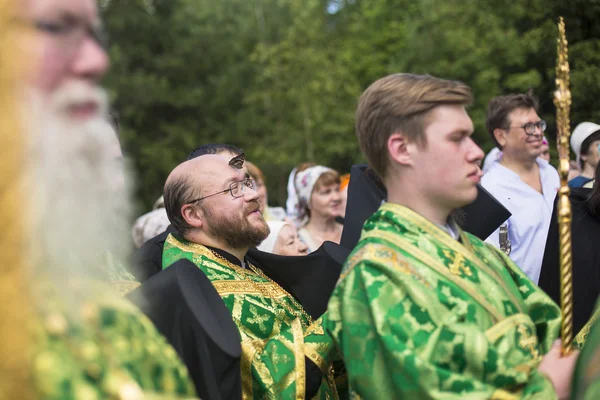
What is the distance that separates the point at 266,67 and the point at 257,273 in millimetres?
22105

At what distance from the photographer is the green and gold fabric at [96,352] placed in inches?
61.9

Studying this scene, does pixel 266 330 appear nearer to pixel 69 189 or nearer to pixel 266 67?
pixel 69 189

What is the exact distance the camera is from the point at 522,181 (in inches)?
233

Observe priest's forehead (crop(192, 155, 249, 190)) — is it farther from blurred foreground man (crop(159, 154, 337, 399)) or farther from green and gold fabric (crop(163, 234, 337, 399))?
green and gold fabric (crop(163, 234, 337, 399))

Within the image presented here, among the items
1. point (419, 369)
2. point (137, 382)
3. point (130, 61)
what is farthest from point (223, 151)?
point (130, 61)

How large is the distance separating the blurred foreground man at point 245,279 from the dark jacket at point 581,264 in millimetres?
1527

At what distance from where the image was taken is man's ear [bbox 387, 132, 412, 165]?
280 centimetres

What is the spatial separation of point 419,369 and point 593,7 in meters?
5.65

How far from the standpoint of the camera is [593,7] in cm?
713

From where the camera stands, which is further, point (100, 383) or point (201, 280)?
point (201, 280)

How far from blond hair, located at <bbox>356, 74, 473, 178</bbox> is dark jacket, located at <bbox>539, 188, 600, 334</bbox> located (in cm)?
204

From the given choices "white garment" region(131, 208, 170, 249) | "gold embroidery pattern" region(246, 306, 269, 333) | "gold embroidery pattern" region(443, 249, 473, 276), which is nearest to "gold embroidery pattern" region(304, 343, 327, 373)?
"gold embroidery pattern" region(246, 306, 269, 333)

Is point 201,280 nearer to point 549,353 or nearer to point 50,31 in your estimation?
point 549,353

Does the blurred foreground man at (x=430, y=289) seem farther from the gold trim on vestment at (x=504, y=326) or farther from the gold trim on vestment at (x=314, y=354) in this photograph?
the gold trim on vestment at (x=314, y=354)
